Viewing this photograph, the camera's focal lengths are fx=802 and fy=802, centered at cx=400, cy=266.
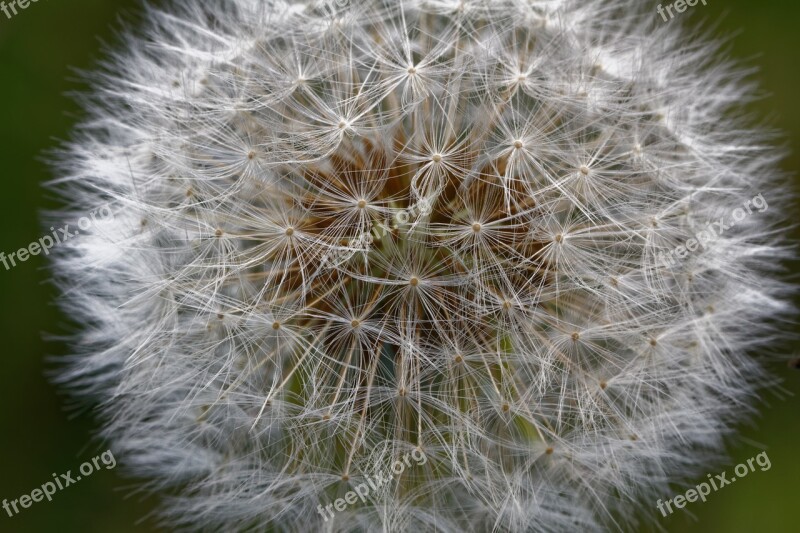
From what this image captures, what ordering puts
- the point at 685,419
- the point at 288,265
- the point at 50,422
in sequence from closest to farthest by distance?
1. the point at 288,265
2. the point at 685,419
3. the point at 50,422

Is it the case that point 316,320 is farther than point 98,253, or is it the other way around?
point 98,253

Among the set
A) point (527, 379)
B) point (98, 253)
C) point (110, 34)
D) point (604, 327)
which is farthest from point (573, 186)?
point (110, 34)

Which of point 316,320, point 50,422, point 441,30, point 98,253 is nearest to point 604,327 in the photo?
point 316,320

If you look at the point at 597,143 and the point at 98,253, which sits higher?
the point at 98,253

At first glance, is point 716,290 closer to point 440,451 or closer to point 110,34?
point 440,451

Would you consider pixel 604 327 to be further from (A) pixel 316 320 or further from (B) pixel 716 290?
(A) pixel 316 320

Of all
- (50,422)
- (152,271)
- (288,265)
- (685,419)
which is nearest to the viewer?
(288,265)

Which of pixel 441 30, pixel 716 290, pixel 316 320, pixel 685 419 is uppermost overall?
pixel 441 30
